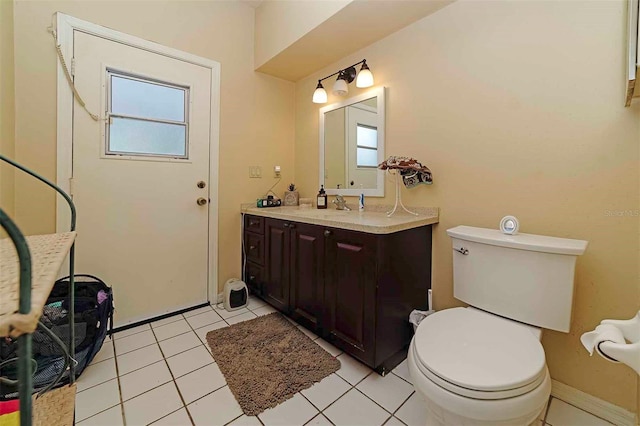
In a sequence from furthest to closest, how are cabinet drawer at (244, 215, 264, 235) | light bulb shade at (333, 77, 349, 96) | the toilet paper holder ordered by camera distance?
1. cabinet drawer at (244, 215, 264, 235)
2. light bulb shade at (333, 77, 349, 96)
3. the toilet paper holder

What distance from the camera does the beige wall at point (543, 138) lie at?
1164 millimetres

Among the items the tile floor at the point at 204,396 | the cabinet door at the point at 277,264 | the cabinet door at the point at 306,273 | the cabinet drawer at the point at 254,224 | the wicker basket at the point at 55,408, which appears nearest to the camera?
the wicker basket at the point at 55,408

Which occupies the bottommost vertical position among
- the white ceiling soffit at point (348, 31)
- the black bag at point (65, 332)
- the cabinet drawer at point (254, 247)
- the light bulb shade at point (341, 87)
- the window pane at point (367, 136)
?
the black bag at point (65, 332)

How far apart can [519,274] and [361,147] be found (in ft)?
4.50

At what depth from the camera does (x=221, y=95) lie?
2.32 meters

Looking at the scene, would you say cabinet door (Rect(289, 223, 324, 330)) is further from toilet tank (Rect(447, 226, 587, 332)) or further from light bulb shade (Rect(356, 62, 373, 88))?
light bulb shade (Rect(356, 62, 373, 88))

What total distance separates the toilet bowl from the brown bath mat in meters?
0.65

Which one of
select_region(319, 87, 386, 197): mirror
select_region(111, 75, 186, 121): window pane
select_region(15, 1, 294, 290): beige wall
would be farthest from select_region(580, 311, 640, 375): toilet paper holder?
select_region(111, 75, 186, 121): window pane

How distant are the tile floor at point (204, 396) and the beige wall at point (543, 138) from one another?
1.86ft

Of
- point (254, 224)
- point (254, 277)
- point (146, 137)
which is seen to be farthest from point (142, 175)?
point (254, 277)

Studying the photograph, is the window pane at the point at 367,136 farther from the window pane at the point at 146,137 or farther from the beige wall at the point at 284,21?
the window pane at the point at 146,137

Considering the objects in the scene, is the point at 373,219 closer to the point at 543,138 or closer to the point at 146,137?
the point at 543,138

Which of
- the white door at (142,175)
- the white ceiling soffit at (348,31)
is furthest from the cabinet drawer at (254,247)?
the white ceiling soffit at (348,31)

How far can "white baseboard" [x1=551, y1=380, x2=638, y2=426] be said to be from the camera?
3.82ft
